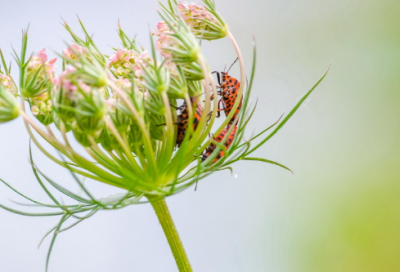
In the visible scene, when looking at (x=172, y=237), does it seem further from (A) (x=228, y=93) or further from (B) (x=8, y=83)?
(B) (x=8, y=83)

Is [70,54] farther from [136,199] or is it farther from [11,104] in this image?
[136,199]

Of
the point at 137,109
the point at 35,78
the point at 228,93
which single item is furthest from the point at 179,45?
the point at 228,93

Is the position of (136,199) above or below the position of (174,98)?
below

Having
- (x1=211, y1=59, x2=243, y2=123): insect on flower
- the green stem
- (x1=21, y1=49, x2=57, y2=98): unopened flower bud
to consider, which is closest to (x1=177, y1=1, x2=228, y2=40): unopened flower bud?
(x1=211, y1=59, x2=243, y2=123): insect on flower

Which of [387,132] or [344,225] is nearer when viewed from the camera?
[344,225]

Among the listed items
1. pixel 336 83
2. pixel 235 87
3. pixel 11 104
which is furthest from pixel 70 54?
pixel 336 83

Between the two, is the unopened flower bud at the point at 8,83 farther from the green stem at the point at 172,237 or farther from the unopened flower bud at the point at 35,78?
the green stem at the point at 172,237
